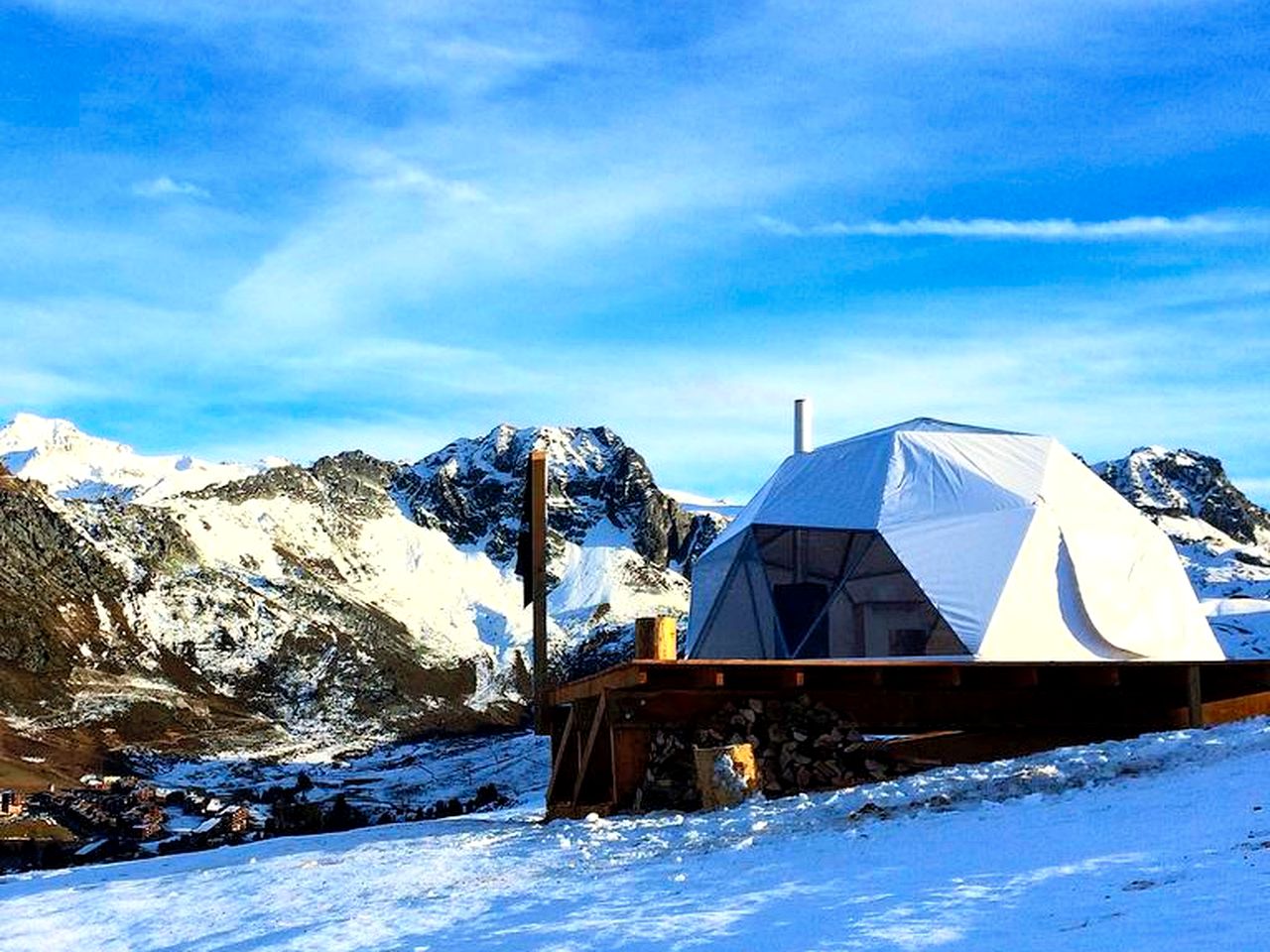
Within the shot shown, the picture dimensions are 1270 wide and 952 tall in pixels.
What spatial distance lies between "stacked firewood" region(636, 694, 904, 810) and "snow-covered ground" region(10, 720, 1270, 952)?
88cm

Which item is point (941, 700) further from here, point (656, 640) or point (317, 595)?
point (317, 595)

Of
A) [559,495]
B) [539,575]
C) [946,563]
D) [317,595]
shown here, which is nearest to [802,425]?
[946,563]

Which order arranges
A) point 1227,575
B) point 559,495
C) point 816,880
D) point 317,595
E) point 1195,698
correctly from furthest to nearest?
point 559,495
point 1227,575
point 317,595
point 1195,698
point 816,880

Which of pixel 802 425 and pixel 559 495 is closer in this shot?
pixel 802 425

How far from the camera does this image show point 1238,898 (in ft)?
19.2

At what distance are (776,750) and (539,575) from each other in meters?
5.53

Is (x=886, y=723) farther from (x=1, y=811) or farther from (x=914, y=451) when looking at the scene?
(x=1, y=811)

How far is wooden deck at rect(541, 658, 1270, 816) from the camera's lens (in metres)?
13.2

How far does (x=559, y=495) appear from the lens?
587 ft

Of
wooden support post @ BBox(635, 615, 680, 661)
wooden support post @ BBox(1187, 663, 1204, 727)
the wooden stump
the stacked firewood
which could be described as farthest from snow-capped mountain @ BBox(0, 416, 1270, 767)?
wooden support post @ BBox(1187, 663, 1204, 727)

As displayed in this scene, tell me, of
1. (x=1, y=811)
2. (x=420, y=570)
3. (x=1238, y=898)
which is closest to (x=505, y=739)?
(x=1, y=811)

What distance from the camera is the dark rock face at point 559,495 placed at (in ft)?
561

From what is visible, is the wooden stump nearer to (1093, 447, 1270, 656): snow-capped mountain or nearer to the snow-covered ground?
the snow-covered ground

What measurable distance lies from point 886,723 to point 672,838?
12.9 feet
